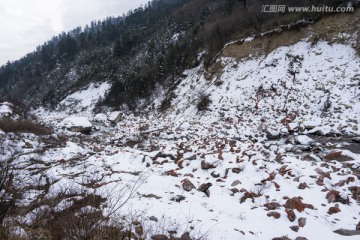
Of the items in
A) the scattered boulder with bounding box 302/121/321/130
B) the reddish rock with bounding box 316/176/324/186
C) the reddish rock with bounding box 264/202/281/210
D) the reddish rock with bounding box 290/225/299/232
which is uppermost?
the scattered boulder with bounding box 302/121/321/130

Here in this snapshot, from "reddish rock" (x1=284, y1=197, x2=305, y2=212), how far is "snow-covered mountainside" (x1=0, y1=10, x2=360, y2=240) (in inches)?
0.9

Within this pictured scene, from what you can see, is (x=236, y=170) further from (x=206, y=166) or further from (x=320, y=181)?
(x=320, y=181)

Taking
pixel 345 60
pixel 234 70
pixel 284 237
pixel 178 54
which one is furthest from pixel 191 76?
pixel 284 237

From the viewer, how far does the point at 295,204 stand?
5098 mm

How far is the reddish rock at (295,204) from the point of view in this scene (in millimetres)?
5020

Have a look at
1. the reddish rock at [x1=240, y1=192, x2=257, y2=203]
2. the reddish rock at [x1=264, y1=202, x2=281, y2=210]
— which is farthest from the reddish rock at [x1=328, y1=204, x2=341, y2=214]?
the reddish rock at [x1=240, y1=192, x2=257, y2=203]

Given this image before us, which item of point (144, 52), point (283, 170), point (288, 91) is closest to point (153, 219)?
point (283, 170)

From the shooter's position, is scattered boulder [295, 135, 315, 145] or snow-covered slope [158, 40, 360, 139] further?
snow-covered slope [158, 40, 360, 139]

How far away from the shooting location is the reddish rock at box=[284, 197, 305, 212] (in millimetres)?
5020

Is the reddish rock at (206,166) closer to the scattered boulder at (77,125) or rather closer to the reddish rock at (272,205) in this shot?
the reddish rock at (272,205)

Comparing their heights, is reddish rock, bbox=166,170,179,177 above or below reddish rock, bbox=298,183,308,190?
below

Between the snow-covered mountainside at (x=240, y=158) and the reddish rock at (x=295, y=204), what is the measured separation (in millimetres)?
22

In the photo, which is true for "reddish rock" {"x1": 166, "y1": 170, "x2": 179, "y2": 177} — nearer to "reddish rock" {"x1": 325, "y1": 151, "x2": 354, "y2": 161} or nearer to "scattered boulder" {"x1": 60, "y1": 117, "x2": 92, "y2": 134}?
"reddish rock" {"x1": 325, "y1": 151, "x2": 354, "y2": 161}

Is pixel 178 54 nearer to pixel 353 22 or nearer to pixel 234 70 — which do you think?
pixel 234 70
